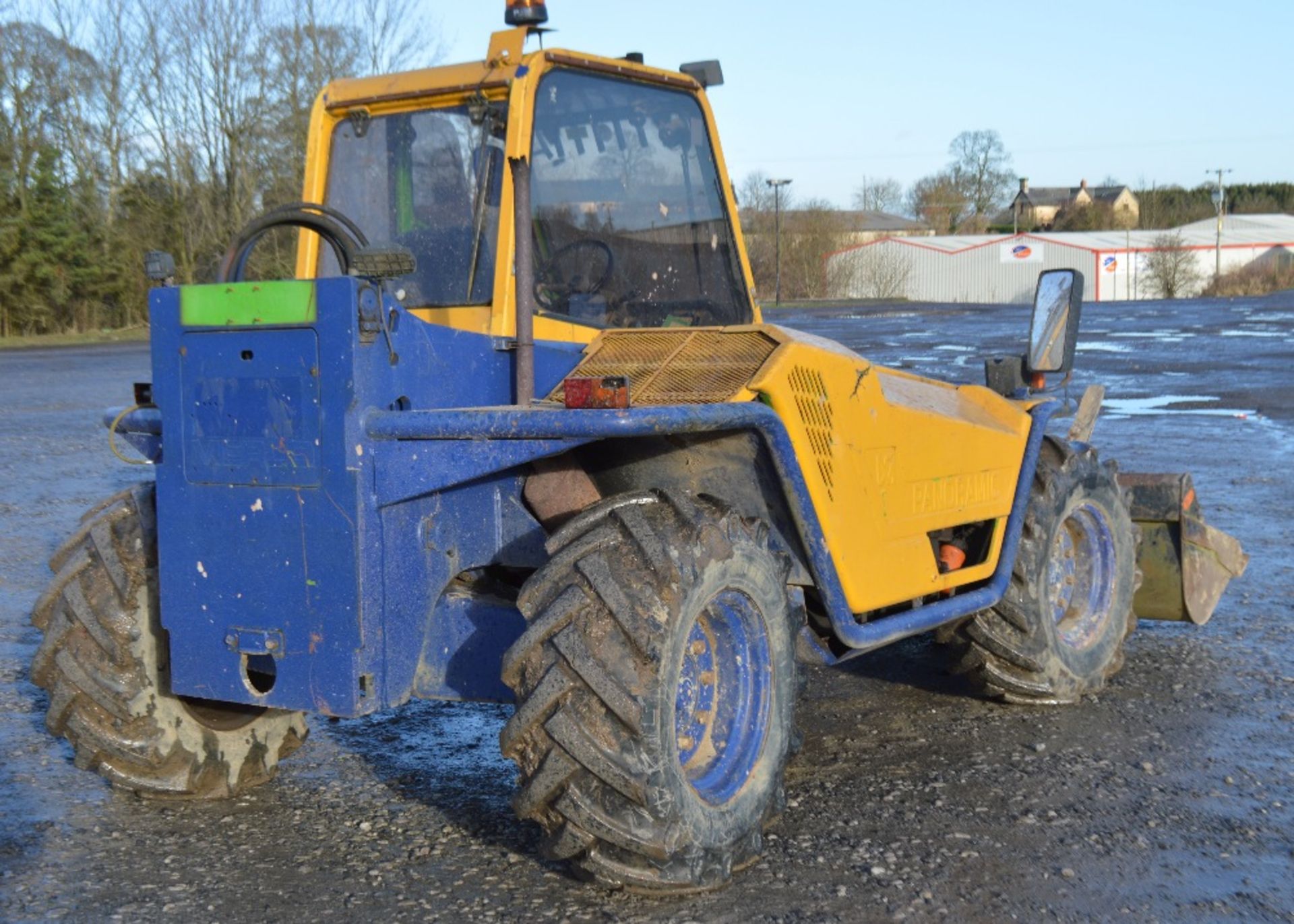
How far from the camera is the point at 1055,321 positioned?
6.27 m

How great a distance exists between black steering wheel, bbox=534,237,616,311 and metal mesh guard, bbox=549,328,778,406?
20 centimetres

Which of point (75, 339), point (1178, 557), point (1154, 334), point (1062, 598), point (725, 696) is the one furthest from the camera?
point (75, 339)

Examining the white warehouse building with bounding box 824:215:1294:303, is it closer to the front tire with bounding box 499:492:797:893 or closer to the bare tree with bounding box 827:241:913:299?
the bare tree with bounding box 827:241:913:299

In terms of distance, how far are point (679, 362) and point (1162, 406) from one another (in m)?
13.7

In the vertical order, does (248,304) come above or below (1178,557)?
above

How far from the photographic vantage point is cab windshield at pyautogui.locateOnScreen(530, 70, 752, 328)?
498 centimetres

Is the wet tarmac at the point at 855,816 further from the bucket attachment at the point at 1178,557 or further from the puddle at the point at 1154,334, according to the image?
the puddle at the point at 1154,334

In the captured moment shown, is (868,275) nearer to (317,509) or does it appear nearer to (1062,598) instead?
(1062,598)

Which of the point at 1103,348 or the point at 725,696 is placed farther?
the point at 1103,348

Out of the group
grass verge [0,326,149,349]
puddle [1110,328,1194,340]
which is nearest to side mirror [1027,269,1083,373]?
puddle [1110,328,1194,340]

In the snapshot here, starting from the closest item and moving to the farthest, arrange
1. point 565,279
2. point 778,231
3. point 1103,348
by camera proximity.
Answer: point 565,279 → point 1103,348 → point 778,231

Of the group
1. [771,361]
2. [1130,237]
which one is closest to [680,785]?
[771,361]

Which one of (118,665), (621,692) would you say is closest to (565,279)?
(621,692)

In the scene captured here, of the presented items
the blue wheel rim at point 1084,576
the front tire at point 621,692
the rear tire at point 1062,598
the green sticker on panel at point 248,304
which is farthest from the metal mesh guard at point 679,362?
the blue wheel rim at point 1084,576
